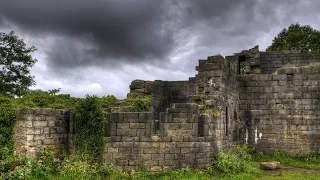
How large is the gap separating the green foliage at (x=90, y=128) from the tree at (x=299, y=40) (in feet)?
97.8

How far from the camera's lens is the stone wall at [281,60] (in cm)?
2256

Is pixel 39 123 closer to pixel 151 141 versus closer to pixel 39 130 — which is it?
pixel 39 130

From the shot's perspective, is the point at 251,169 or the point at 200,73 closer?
the point at 251,169

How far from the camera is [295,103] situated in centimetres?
1658

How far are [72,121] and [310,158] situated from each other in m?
10.2

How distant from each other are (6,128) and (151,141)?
4.10 metres

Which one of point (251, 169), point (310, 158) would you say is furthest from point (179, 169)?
point (310, 158)

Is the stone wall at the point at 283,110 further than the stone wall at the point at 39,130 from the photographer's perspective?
Yes

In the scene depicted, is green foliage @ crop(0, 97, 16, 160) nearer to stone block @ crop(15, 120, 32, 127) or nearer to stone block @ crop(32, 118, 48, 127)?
stone block @ crop(15, 120, 32, 127)

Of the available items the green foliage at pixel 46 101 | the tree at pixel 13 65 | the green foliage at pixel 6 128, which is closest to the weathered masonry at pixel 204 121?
A: the green foliage at pixel 6 128

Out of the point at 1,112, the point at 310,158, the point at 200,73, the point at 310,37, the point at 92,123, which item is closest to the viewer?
the point at 1,112

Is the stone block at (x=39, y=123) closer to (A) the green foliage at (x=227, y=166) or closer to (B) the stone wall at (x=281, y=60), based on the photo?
(A) the green foliage at (x=227, y=166)

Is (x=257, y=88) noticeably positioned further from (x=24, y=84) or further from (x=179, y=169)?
(x=24, y=84)

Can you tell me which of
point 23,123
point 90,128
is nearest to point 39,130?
point 23,123
